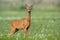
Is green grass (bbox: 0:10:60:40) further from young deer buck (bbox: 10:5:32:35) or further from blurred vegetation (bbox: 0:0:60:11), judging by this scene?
blurred vegetation (bbox: 0:0:60:11)

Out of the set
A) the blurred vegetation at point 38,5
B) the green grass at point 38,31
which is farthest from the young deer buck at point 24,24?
the blurred vegetation at point 38,5

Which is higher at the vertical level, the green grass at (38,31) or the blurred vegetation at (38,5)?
the green grass at (38,31)

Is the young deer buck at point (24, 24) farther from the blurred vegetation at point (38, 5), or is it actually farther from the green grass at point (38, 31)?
the blurred vegetation at point (38, 5)

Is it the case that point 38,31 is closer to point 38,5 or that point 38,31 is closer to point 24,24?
point 24,24

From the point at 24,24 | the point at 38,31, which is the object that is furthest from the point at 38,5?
the point at 24,24

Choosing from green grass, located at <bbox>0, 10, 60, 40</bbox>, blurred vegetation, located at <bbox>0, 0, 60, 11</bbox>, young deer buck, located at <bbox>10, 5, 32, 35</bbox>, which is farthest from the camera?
blurred vegetation, located at <bbox>0, 0, 60, 11</bbox>

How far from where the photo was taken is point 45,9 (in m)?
29.9

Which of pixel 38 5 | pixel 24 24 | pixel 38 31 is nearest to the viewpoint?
pixel 24 24

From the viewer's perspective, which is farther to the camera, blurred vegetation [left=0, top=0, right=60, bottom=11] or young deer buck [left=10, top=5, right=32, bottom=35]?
blurred vegetation [left=0, top=0, right=60, bottom=11]

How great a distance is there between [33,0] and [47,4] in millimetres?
3964

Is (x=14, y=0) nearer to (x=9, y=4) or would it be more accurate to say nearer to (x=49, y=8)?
(x=9, y=4)

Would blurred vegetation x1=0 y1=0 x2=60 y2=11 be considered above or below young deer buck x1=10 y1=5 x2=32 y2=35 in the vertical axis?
below

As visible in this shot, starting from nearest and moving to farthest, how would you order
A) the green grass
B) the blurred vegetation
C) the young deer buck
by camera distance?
the green grass
the young deer buck
the blurred vegetation

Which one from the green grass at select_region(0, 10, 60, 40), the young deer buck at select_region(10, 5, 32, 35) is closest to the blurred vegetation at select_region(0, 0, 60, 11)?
the green grass at select_region(0, 10, 60, 40)
